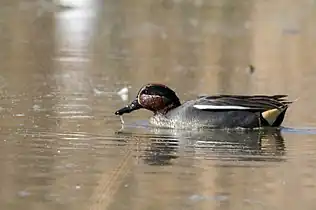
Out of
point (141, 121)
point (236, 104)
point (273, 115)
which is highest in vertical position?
point (236, 104)

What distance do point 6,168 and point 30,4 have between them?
81.6ft

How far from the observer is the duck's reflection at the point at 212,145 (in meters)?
8.63

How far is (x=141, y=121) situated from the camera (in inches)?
432

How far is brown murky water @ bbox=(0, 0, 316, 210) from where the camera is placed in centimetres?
708

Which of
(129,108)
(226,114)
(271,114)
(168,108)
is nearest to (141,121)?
(129,108)

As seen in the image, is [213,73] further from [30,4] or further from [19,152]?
[30,4]

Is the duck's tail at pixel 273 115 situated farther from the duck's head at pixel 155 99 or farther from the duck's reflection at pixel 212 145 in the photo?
the duck's head at pixel 155 99

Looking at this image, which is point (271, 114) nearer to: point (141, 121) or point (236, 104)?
point (236, 104)

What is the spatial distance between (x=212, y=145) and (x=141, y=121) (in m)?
1.79

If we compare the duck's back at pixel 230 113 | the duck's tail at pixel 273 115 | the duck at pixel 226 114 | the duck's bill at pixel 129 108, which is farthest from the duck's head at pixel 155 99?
the duck's tail at pixel 273 115

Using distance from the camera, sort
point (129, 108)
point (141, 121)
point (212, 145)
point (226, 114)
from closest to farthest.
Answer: point (212, 145), point (226, 114), point (129, 108), point (141, 121)

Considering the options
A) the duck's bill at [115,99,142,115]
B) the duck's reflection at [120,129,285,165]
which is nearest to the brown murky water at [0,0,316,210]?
the duck's reflection at [120,129,285,165]

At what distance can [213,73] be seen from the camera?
15828 millimetres

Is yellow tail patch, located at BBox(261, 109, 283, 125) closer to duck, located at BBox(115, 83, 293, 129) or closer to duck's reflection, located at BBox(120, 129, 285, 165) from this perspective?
duck, located at BBox(115, 83, 293, 129)
